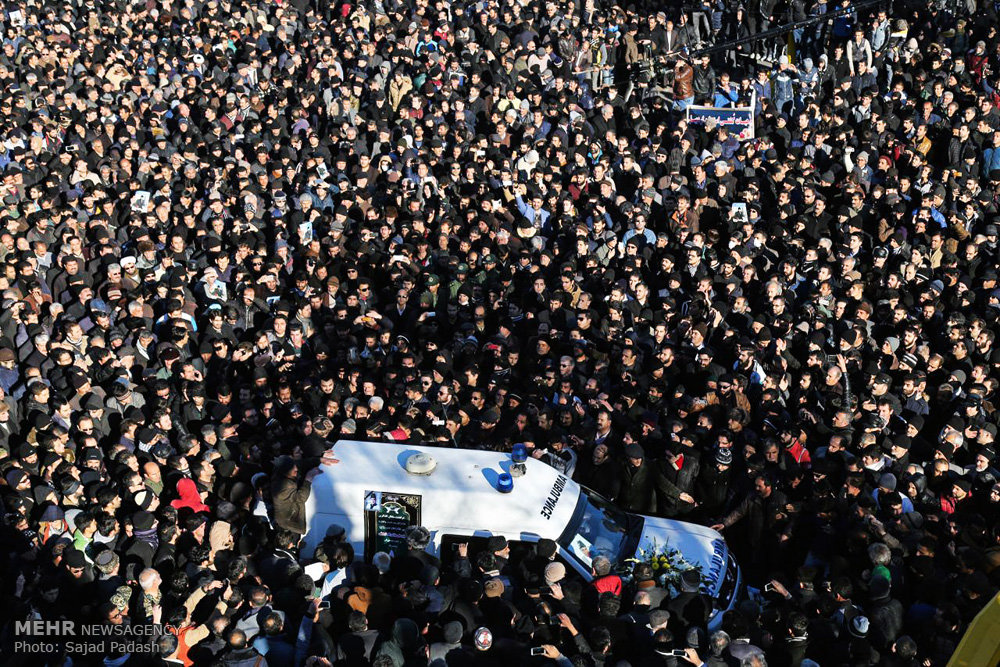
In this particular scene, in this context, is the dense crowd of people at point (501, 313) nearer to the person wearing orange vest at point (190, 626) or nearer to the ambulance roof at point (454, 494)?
the person wearing orange vest at point (190, 626)

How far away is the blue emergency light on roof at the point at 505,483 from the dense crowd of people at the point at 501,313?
635 mm

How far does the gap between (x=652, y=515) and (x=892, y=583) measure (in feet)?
8.49

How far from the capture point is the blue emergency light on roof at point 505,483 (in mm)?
9695

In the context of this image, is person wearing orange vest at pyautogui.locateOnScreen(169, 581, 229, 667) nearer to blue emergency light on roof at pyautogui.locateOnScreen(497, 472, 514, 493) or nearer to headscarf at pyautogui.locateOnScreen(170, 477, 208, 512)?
headscarf at pyautogui.locateOnScreen(170, 477, 208, 512)

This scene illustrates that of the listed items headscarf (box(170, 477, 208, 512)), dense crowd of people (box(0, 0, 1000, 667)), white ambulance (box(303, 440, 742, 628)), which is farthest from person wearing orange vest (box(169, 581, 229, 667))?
headscarf (box(170, 477, 208, 512))

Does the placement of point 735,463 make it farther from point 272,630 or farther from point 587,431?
point 272,630

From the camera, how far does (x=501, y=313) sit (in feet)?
47.0

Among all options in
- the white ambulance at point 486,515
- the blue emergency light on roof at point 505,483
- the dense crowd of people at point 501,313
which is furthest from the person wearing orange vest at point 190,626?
the blue emergency light on roof at point 505,483

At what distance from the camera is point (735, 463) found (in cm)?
1122

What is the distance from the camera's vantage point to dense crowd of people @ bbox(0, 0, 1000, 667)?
9.04 meters

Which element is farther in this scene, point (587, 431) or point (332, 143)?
point (332, 143)

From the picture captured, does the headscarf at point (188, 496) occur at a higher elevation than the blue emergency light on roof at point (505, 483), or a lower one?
lower

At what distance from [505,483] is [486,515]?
1.11ft

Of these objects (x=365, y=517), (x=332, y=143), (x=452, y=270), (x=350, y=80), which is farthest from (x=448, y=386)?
(x=350, y=80)
